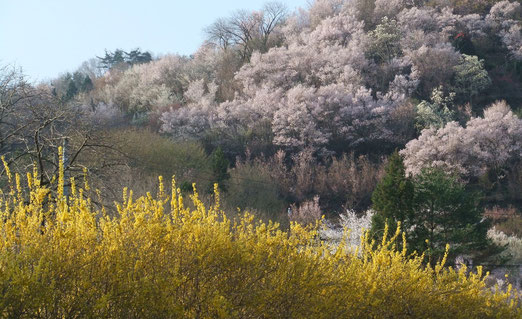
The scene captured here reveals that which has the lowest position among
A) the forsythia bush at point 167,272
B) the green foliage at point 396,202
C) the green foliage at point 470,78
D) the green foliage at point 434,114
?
the green foliage at point 396,202

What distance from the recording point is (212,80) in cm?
4778

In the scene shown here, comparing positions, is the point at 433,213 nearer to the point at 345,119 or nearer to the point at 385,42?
the point at 345,119

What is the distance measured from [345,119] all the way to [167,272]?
113 feet

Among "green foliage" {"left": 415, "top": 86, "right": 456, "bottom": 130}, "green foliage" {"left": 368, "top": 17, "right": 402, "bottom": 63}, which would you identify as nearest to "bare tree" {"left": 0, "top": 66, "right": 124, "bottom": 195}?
"green foliage" {"left": 415, "top": 86, "right": 456, "bottom": 130}

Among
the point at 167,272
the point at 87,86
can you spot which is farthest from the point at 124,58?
the point at 167,272

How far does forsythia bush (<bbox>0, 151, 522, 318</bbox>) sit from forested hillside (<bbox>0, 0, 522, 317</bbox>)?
9.65 m

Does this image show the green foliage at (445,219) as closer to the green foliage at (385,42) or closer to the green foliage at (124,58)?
the green foliage at (385,42)

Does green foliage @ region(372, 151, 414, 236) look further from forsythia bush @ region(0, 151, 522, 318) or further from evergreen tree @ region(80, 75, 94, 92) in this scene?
evergreen tree @ region(80, 75, 94, 92)

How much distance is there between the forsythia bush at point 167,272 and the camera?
420cm

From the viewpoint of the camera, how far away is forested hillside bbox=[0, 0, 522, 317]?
1916 cm

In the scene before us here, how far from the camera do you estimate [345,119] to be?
1507 inches

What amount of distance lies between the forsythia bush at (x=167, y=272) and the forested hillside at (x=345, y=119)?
31.7ft

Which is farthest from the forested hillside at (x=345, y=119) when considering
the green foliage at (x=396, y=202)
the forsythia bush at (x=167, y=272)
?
the forsythia bush at (x=167, y=272)

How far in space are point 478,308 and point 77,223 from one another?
15.5 ft
